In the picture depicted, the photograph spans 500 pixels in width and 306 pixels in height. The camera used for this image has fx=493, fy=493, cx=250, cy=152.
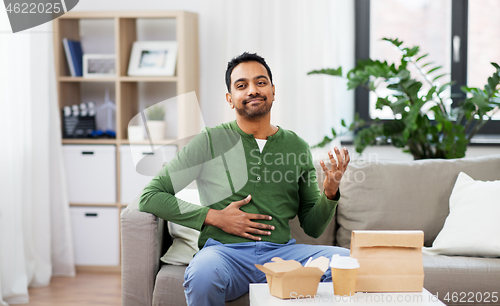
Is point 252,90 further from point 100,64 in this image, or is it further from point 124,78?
point 100,64

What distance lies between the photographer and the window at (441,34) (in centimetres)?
323

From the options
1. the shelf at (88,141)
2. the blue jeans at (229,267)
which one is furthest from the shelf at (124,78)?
the blue jeans at (229,267)

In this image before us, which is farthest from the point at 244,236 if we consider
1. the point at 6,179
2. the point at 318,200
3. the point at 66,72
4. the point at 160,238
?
the point at 66,72

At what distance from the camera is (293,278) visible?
4.10 feet

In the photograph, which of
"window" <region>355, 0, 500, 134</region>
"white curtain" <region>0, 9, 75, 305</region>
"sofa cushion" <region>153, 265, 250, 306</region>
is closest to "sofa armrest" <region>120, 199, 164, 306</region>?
"sofa cushion" <region>153, 265, 250, 306</region>

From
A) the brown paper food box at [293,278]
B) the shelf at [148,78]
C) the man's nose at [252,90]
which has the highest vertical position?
the shelf at [148,78]

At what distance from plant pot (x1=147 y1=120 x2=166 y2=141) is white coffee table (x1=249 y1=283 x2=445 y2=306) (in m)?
1.95

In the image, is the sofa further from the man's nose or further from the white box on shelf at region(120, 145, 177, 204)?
the white box on shelf at region(120, 145, 177, 204)

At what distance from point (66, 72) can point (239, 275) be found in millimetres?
2234

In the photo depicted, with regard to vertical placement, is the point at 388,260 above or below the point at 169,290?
above

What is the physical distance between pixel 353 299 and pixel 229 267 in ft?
1.43

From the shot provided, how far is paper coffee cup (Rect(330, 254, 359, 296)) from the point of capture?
1.25 metres

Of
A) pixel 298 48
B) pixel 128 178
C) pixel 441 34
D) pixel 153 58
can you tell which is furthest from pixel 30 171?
pixel 441 34

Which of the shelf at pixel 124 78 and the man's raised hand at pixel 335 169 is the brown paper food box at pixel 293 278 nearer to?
the man's raised hand at pixel 335 169
